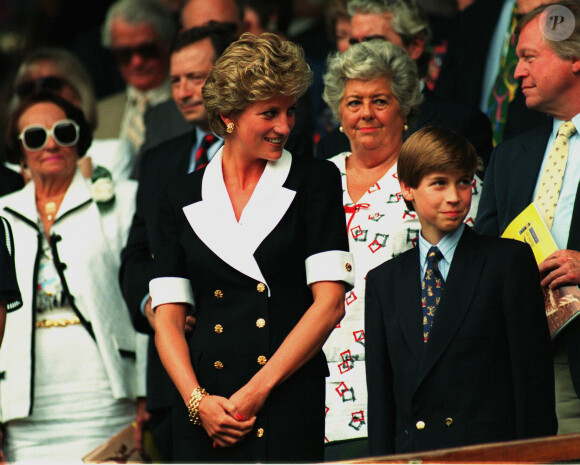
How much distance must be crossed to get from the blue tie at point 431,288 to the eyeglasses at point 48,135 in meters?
2.48

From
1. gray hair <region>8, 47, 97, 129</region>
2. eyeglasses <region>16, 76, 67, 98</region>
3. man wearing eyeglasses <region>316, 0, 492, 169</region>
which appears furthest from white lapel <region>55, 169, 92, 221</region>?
man wearing eyeglasses <region>316, 0, 492, 169</region>

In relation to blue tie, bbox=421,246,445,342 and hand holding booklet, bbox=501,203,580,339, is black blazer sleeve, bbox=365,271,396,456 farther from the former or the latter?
hand holding booklet, bbox=501,203,580,339

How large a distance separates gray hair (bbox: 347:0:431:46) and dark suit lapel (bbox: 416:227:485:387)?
2.17 m

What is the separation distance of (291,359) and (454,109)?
2177mm

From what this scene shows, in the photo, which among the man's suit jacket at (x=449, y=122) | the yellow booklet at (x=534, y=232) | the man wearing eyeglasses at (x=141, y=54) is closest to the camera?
the yellow booklet at (x=534, y=232)

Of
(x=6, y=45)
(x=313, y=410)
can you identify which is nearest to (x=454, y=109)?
(x=313, y=410)

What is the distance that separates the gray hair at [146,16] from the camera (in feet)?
26.1

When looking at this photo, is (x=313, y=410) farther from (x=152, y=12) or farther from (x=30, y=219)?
(x=152, y=12)

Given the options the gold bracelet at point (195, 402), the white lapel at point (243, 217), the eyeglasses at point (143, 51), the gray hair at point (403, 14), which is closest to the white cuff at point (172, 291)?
the white lapel at point (243, 217)

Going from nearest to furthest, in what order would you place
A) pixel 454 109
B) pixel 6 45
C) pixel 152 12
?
pixel 454 109
pixel 152 12
pixel 6 45

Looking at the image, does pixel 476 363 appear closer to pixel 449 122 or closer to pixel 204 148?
pixel 449 122

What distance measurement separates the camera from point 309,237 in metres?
4.17

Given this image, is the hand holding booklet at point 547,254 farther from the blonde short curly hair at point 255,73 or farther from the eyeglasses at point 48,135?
the eyeglasses at point 48,135

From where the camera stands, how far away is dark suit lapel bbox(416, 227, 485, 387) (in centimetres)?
423
